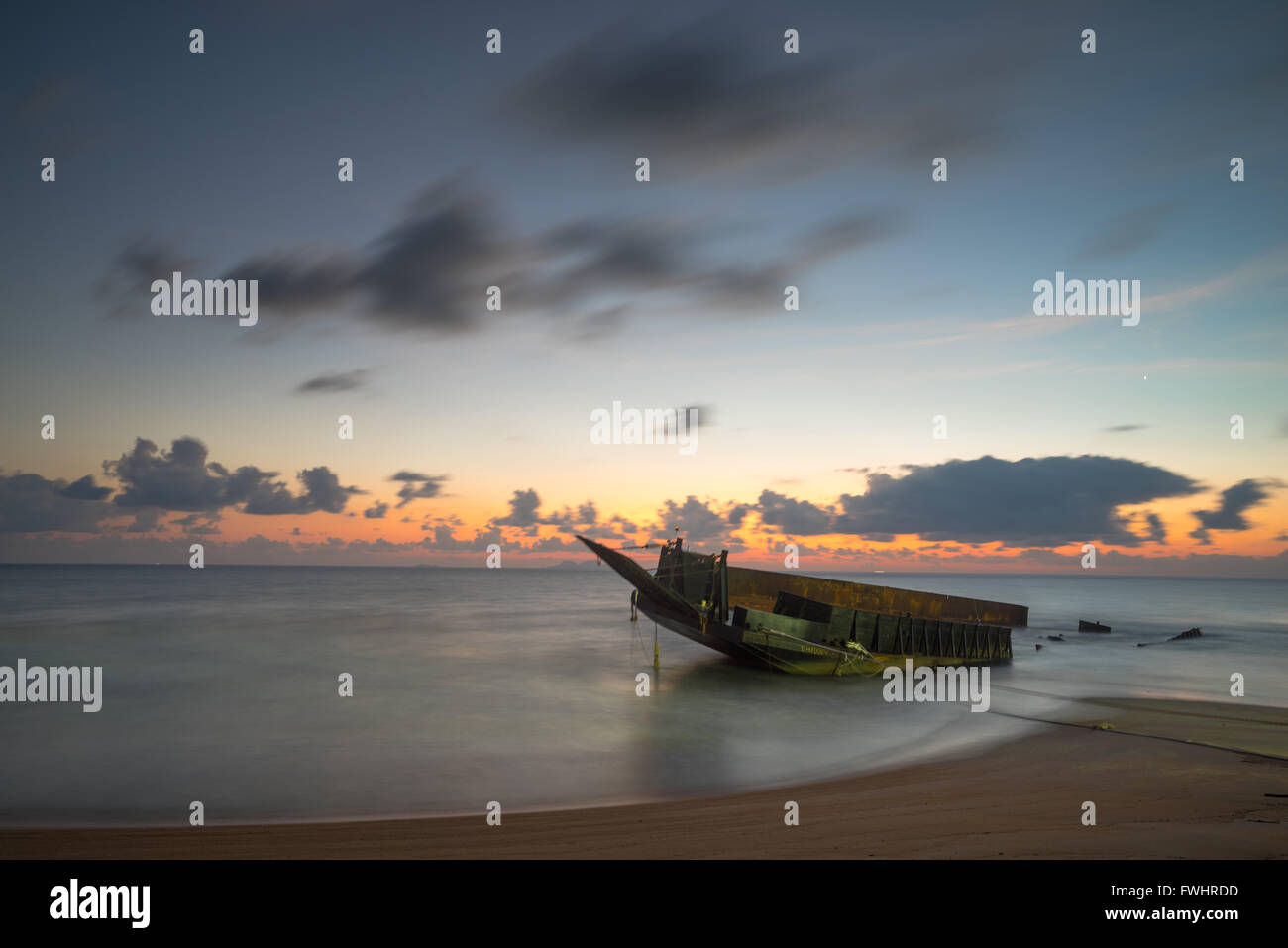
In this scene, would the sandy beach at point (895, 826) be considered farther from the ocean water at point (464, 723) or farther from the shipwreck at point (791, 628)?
the shipwreck at point (791, 628)

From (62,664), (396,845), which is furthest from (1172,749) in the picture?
(62,664)

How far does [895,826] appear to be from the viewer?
40.0 feet

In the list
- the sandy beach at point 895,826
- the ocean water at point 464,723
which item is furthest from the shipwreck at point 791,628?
the sandy beach at point 895,826

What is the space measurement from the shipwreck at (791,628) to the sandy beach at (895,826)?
15.5 meters

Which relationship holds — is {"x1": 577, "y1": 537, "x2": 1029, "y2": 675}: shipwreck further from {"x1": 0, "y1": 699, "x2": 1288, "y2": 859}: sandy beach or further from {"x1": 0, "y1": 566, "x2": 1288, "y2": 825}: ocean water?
{"x1": 0, "y1": 699, "x2": 1288, "y2": 859}: sandy beach

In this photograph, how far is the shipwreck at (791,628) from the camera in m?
33.9

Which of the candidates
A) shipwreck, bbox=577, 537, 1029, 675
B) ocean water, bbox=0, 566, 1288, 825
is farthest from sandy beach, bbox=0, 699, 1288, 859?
shipwreck, bbox=577, 537, 1029, 675

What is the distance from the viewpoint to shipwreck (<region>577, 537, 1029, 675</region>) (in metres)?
33.9

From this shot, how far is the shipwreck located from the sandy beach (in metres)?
15.5

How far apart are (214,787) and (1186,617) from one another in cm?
12271

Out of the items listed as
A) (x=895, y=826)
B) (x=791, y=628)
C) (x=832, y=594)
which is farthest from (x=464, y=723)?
(x=832, y=594)

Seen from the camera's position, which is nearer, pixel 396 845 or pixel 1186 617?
pixel 396 845

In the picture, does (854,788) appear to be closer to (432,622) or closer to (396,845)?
(396,845)

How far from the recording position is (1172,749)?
18766 mm
